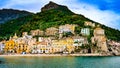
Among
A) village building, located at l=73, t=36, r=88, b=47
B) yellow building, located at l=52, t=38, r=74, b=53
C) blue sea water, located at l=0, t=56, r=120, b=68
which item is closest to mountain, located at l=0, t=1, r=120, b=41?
village building, located at l=73, t=36, r=88, b=47

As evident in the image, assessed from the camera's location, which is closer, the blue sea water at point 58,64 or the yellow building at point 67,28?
the blue sea water at point 58,64

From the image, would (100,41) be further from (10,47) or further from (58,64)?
(58,64)

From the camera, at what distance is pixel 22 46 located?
121438 millimetres

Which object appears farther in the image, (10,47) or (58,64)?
(10,47)

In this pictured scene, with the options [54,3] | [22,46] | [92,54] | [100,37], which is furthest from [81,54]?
[54,3]

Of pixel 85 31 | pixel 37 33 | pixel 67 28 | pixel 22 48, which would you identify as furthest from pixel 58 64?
pixel 37 33

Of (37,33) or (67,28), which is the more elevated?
(67,28)

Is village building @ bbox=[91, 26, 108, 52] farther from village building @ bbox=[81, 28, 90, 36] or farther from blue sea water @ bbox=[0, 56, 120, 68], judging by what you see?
blue sea water @ bbox=[0, 56, 120, 68]

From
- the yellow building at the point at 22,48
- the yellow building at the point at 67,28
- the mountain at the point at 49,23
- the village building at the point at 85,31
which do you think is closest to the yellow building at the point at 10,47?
the yellow building at the point at 22,48

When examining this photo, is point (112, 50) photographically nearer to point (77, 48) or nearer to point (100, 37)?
point (100, 37)

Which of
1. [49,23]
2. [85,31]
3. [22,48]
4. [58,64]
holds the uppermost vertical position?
[49,23]

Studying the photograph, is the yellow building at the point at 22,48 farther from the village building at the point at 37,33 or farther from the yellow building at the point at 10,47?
the village building at the point at 37,33

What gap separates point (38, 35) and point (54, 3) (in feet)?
205

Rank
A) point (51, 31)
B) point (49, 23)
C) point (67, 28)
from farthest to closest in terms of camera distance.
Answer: point (49, 23) < point (67, 28) < point (51, 31)
